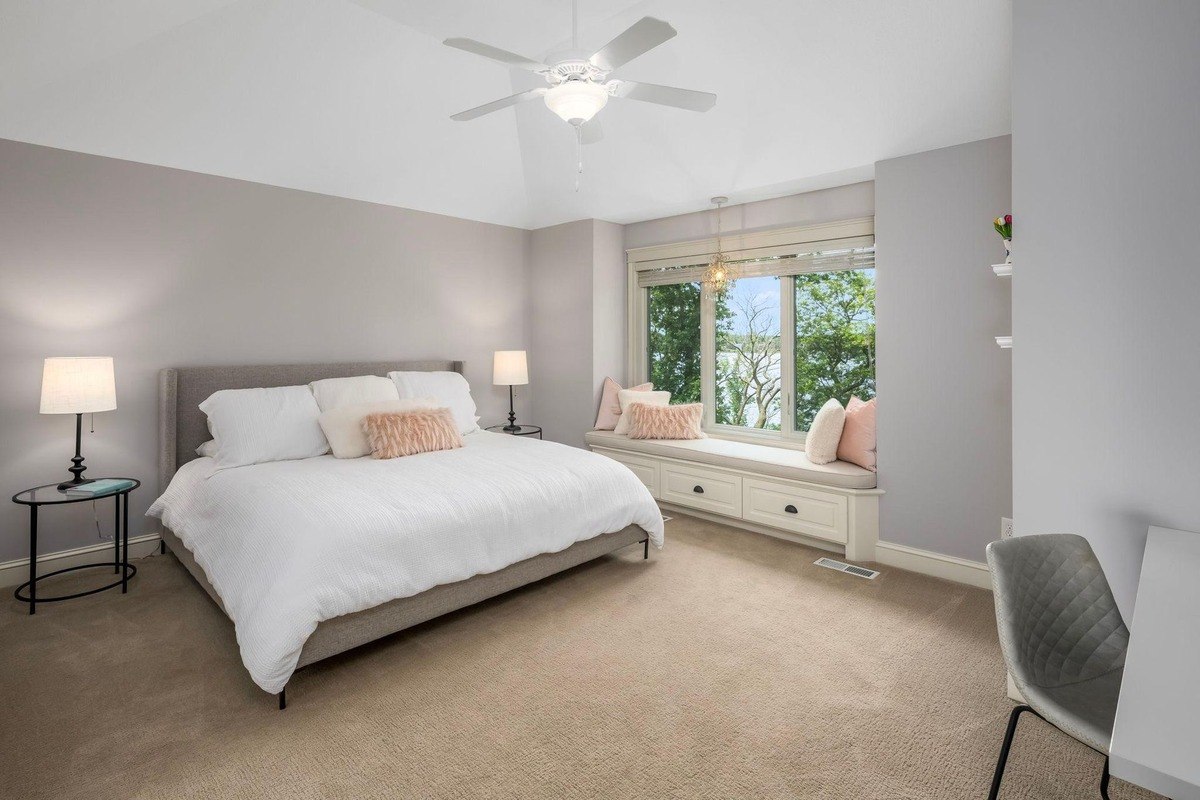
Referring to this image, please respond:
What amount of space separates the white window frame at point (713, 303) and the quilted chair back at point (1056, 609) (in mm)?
2769

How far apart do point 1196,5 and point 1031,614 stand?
69.1 inches

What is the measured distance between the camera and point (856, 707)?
217 cm

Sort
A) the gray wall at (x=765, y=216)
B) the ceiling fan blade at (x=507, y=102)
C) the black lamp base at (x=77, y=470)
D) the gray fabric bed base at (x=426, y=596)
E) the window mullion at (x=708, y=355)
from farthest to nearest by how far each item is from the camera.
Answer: the window mullion at (x=708, y=355) < the gray wall at (x=765, y=216) < the black lamp base at (x=77, y=470) < the ceiling fan blade at (x=507, y=102) < the gray fabric bed base at (x=426, y=596)

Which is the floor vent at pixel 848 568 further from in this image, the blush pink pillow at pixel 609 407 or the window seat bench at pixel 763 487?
the blush pink pillow at pixel 609 407

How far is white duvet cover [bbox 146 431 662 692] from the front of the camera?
217 centimetres

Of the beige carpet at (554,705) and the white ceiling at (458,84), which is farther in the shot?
the white ceiling at (458,84)

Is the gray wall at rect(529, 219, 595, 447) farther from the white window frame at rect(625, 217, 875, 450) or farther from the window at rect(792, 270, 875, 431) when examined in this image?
the window at rect(792, 270, 875, 431)

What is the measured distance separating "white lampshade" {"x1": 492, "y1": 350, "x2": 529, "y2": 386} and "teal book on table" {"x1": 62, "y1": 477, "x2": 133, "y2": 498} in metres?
2.57

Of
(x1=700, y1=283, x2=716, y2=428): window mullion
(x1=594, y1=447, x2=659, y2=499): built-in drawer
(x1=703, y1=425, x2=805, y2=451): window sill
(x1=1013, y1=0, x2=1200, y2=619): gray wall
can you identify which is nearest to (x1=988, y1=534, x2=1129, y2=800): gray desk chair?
(x1=1013, y1=0, x2=1200, y2=619): gray wall

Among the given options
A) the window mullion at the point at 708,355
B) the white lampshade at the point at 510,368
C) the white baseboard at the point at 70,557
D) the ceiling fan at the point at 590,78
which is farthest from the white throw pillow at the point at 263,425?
the window mullion at the point at 708,355

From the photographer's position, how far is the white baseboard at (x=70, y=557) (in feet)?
10.5

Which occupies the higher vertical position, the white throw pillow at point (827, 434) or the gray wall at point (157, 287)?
the gray wall at point (157, 287)

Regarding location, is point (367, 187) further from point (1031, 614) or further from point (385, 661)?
point (1031, 614)

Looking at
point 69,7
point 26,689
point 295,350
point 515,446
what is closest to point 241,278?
point 295,350
